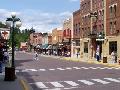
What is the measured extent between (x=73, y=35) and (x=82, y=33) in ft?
36.4

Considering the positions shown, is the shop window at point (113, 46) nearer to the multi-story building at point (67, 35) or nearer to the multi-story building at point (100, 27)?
the multi-story building at point (100, 27)

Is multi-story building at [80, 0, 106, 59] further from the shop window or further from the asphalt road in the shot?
the asphalt road

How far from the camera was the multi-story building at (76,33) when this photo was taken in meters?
91.0

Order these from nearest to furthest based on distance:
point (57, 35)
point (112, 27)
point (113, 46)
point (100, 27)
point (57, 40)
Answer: point (112, 27) → point (113, 46) → point (100, 27) → point (57, 35) → point (57, 40)

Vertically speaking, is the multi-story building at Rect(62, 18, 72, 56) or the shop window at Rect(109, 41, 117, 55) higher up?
the multi-story building at Rect(62, 18, 72, 56)

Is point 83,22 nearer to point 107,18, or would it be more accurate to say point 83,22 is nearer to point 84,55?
point 84,55

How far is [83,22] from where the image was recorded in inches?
3371

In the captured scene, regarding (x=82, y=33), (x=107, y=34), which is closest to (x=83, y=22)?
(x=82, y=33)

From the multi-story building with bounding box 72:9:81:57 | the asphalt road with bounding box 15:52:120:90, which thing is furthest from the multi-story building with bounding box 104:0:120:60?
the asphalt road with bounding box 15:52:120:90

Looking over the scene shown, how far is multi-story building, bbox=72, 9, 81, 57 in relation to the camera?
91.0 metres

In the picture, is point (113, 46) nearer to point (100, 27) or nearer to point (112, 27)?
point (112, 27)

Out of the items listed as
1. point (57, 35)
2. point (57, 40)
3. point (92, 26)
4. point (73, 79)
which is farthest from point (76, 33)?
point (73, 79)

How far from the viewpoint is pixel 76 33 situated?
306ft

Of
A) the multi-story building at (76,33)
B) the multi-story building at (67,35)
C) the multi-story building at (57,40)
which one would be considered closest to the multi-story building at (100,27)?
the multi-story building at (76,33)
